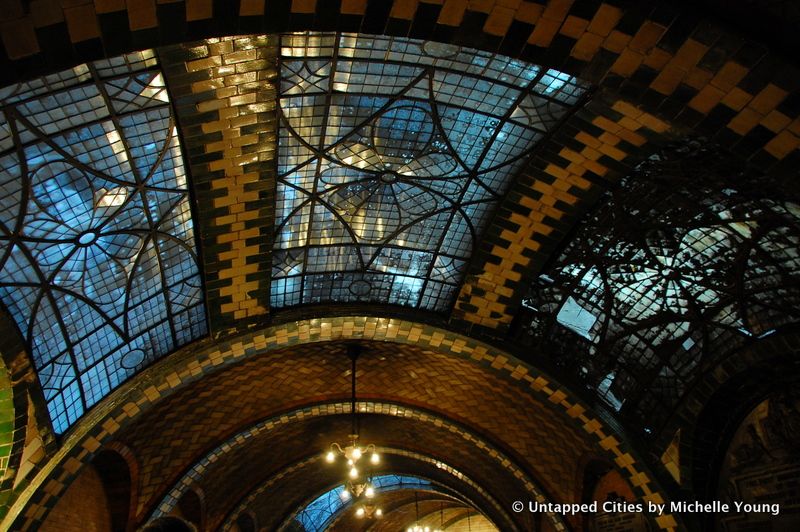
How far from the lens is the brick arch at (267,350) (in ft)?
31.7

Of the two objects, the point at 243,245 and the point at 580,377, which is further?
the point at 580,377

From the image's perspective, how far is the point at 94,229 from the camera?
8.41 metres

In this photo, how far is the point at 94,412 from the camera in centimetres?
1013

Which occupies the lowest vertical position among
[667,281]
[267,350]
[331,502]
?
[267,350]

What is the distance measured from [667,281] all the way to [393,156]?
4.83 m

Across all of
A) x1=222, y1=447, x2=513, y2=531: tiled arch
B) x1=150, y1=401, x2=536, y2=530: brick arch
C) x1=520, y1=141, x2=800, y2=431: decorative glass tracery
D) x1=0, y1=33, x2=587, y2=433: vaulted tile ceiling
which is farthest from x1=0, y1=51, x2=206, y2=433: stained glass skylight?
x1=222, y1=447, x2=513, y2=531: tiled arch

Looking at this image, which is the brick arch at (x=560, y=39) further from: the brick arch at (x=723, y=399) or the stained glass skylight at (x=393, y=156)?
the brick arch at (x=723, y=399)

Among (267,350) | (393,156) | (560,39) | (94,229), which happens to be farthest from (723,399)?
(94,229)

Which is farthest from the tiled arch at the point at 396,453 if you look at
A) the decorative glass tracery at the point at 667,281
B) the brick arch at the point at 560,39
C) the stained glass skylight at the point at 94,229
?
the brick arch at the point at 560,39

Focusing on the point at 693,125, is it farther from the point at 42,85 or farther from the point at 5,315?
the point at 5,315

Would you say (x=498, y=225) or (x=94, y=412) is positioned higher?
(x=498, y=225)

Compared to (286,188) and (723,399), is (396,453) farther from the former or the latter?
(286,188)

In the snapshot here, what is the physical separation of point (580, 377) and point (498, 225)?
354cm

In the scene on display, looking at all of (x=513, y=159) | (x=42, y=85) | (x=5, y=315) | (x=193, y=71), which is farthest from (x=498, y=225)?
(x=5, y=315)
